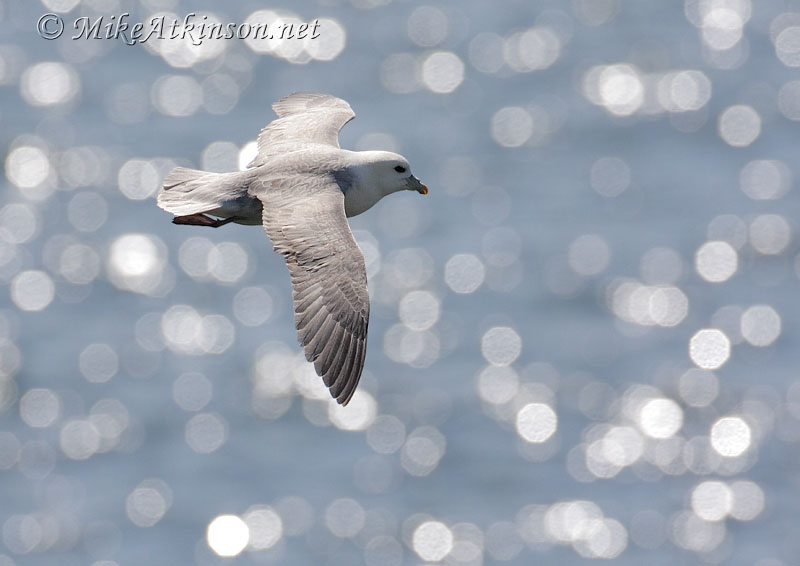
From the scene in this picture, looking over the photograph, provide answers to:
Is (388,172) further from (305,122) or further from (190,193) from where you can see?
(190,193)

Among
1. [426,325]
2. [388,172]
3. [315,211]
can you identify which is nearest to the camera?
[315,211]

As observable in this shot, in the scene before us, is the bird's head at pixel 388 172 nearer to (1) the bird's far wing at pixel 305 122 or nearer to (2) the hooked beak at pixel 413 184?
(2) the hooked beak at pixel 413 184

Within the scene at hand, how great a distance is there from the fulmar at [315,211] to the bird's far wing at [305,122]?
0.9 inches

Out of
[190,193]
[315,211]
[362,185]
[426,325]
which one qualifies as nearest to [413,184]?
[362,185]

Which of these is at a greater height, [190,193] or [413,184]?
[413,184]

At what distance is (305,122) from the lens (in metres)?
13.2

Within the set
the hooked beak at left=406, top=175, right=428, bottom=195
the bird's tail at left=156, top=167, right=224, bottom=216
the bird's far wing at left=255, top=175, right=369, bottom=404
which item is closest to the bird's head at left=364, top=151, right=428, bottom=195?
the hooked beak at left=406, top=175, right=428, bottom=195

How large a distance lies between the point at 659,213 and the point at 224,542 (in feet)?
56.7

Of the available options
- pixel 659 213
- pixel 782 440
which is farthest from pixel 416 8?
pixel 782 440

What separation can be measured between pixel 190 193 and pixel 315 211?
1253 millimetres

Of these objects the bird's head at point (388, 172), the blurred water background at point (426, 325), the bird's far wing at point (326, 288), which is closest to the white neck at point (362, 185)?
the bird's head at point (388, 172)

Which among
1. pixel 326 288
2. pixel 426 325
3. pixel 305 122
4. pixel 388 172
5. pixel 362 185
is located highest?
pixel 426 325

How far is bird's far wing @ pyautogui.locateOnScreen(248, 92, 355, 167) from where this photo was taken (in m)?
12.8

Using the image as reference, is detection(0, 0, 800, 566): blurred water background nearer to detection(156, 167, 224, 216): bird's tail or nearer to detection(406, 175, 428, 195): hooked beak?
detection(406, 175, 428, 195): hooked beak
